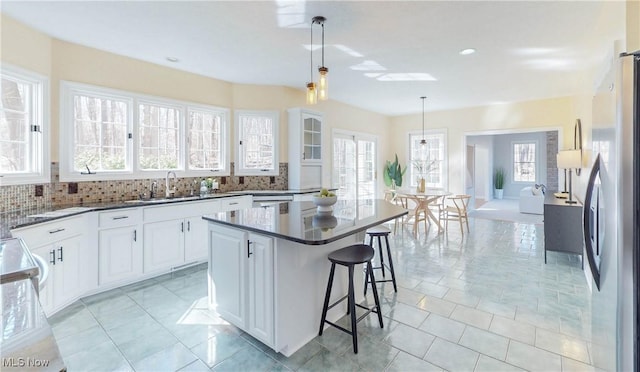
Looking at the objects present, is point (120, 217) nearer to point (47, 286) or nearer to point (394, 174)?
point (47, 286)

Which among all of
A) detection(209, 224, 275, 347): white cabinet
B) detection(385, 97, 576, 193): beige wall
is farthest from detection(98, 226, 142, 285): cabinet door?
detection(385, 97, 576, 193): beige wall

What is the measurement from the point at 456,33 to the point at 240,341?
3.57 m

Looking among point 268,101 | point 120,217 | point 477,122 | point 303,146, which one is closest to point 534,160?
point 477,122

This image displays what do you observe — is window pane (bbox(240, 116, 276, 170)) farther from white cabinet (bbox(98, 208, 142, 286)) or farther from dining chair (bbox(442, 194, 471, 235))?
dining chair (bbox(442, 194, 471, 235))

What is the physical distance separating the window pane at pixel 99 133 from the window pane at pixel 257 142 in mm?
1729

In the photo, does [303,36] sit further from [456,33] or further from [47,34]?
[47,34]

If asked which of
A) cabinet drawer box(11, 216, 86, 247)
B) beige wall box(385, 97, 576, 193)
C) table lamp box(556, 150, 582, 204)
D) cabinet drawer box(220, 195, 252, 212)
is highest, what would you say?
beige wall box(385, 97, 576, 193)

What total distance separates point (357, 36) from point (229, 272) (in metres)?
2.69

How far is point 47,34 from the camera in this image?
3.04 metres

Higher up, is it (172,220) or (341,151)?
(341,151)

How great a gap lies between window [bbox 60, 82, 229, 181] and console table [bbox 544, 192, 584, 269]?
15.3ft

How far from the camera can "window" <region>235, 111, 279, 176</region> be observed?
16.2 ft

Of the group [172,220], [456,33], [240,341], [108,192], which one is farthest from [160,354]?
[456,33]

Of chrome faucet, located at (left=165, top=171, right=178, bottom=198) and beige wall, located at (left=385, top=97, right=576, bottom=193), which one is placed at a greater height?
beige wall, located at (left=385, top=97, right=576, bottom=193)
